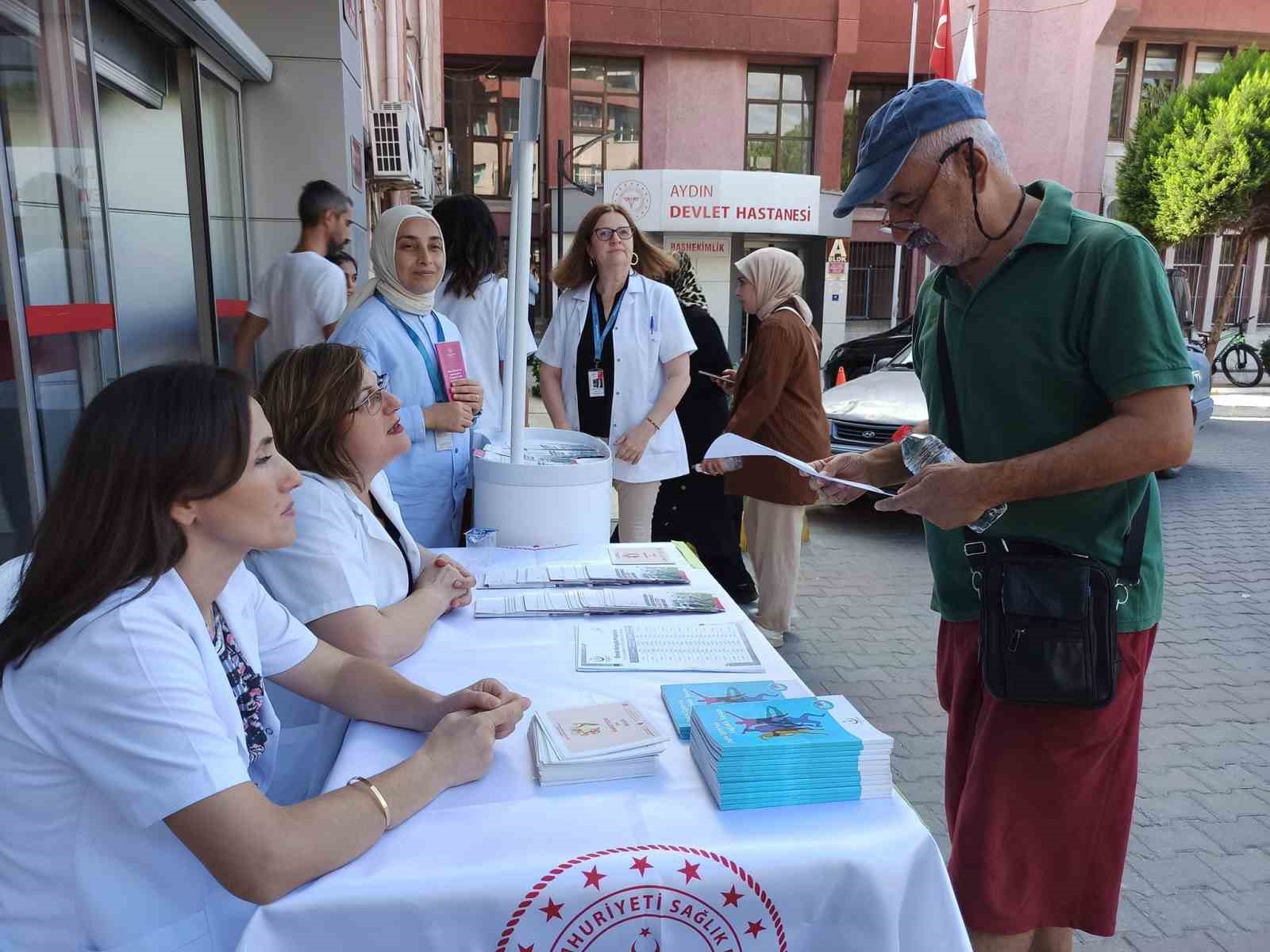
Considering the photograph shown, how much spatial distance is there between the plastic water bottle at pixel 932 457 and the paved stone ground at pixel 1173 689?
54.2 inches

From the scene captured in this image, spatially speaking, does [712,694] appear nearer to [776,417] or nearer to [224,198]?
[776,417]

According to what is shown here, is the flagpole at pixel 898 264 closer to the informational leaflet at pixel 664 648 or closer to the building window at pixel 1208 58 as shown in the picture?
the building window at pixel 1208 58

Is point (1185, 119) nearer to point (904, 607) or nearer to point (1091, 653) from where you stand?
point (904, 607)

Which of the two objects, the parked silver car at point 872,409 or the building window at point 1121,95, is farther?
the building window at point 1121,95

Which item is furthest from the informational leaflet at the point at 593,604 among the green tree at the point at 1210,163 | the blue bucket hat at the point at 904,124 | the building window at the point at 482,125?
the building window at the point at 482,125

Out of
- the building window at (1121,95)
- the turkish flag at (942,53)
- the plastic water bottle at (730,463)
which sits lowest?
the plastic water bottle at (730,463)

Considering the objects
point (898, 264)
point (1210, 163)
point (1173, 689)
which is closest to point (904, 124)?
point (1173, 689)

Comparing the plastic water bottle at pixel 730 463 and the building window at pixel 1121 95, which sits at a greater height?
the building window at pixel 1121 95

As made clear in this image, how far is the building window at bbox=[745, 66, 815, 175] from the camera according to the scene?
875 inches

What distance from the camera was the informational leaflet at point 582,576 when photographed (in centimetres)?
250

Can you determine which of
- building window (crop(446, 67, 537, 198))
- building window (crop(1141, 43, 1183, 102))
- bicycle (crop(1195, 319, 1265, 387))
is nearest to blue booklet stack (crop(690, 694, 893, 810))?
bicycle (crop(1195, 319, 1265, 387))

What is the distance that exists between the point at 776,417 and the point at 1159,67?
900 inches

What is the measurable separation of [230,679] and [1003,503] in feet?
4.66

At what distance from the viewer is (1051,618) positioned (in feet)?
5.67
